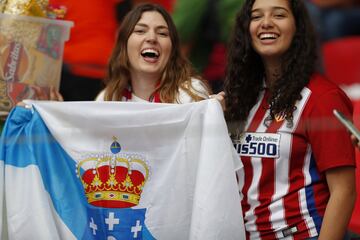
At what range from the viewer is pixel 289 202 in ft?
10.5

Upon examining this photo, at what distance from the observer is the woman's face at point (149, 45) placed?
12.1 ft

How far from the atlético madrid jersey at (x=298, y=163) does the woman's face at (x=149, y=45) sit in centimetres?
64

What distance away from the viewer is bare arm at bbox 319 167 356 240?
3119 mm

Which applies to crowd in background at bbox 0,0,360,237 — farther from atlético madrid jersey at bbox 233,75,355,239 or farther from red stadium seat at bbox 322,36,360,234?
atlético madrid jersey at bbox 233,75,355,239

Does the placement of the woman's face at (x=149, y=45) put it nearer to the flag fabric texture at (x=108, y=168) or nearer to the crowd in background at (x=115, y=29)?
the flag fabric texture at (x=108, y=168)

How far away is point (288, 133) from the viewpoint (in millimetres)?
3223

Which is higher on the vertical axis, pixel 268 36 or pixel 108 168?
pixel 268 36

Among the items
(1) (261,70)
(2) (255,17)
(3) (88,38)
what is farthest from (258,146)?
(3) (88,38)

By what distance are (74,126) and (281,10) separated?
93cm

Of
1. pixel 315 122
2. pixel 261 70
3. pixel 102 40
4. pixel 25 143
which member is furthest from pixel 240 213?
pixel 102 40

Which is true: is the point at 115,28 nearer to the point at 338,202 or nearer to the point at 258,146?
the point at 258,146

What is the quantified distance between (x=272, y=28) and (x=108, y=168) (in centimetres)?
83

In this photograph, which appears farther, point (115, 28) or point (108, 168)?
point (115, 28)

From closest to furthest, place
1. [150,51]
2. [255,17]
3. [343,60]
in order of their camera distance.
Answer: [255,17], [150,51], [343,60]
